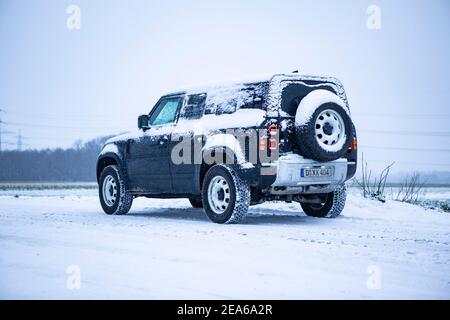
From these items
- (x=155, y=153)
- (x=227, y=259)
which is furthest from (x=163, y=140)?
(x=227, y=259)

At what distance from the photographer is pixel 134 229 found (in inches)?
281

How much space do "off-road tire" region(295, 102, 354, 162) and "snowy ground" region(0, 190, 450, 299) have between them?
938mm

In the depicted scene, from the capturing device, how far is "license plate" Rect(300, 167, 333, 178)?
7355mm

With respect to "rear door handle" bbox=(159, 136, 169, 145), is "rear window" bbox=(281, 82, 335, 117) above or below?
above

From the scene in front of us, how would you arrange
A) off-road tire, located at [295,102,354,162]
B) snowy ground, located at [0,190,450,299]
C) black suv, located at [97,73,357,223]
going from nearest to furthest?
snowy ground, located at [0,190,450,299], off-road tire, located at [295,102,354,162], black suv, located at [97,73,357,223]

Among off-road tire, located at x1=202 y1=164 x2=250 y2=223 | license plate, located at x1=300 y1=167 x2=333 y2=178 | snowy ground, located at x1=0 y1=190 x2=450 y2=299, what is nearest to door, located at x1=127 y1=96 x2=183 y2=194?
snowy ground, located at x1=0 y1=190 x2=450 y2=299

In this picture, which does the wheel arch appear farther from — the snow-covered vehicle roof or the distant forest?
the distant forest

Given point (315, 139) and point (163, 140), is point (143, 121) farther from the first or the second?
point (315, 139)

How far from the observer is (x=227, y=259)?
4.75 m

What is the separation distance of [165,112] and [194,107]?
744 millimetres

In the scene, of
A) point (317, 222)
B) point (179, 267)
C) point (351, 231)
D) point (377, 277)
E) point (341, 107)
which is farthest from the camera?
point (317, 222)

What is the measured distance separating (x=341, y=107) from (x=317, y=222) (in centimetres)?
173
